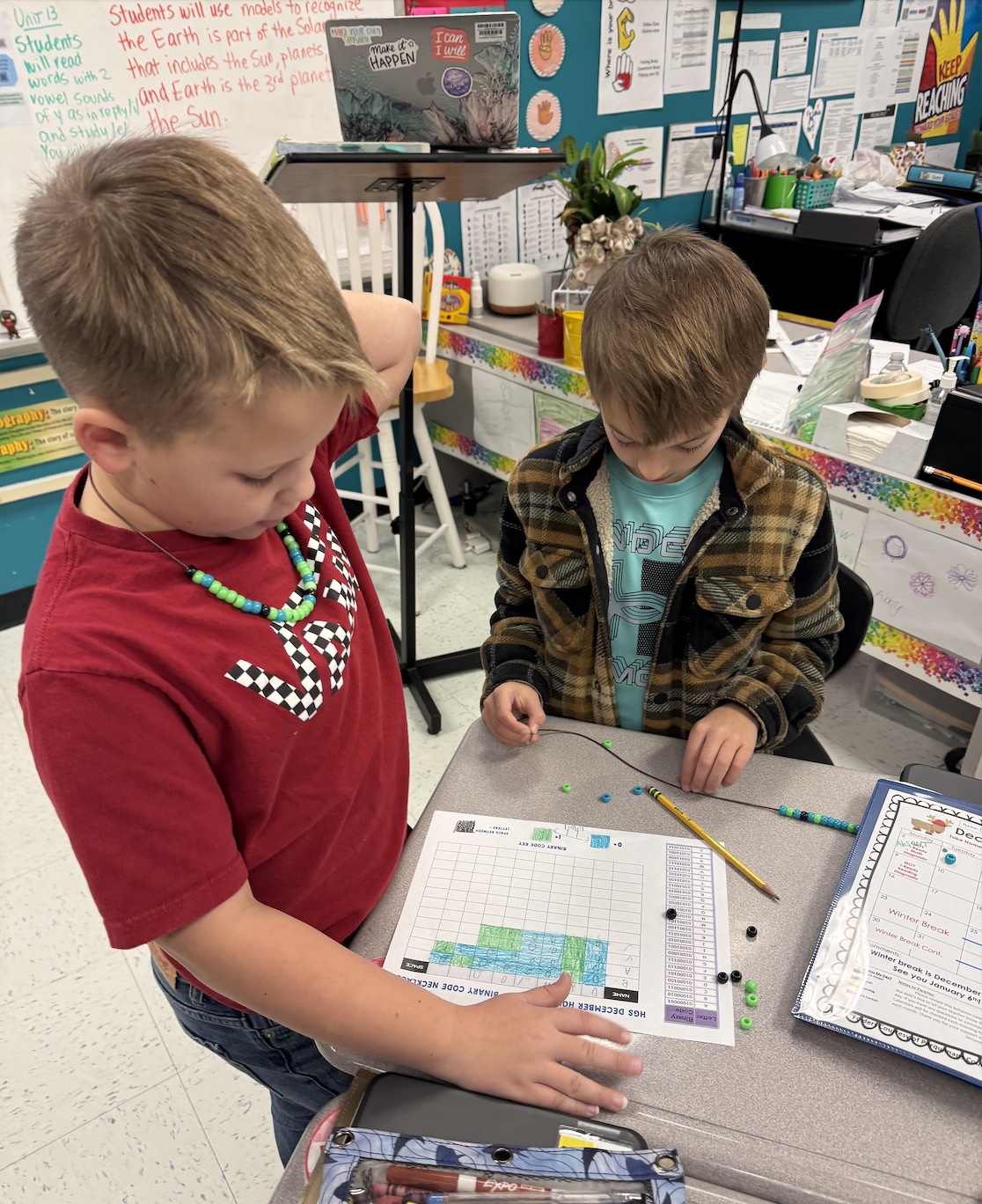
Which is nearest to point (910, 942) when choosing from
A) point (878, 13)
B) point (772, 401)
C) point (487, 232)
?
point (772, 401)

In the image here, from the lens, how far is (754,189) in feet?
10.6

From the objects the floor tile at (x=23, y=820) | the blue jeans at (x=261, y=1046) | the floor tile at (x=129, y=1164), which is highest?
the blue jeans at (x=261, y=1046)

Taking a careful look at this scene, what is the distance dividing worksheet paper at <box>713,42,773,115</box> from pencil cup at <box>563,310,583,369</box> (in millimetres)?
1707

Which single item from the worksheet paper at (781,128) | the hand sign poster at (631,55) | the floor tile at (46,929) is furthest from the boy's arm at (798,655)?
the worksheet paper at (781,128)

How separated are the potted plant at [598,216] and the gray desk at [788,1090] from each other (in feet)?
5.78

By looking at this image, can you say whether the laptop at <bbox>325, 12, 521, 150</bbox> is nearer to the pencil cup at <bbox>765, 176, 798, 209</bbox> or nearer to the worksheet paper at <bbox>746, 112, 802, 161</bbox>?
the pencil cup at <bbox>765, 176, 798, 209</bbox>

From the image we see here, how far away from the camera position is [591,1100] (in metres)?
0.55

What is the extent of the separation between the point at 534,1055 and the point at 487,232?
9.22 feet

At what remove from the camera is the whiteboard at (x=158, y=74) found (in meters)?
2.04

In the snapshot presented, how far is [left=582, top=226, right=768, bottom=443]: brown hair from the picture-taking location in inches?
32.2

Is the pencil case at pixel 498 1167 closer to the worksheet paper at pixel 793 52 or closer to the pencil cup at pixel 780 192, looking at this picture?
the pencil cup at pixel 780 192

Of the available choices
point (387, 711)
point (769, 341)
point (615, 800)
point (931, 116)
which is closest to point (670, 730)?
point (615, 800)

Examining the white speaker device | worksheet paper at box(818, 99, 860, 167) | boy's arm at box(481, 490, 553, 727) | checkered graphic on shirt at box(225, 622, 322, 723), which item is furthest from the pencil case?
worksheet paper at box(818, 99, 860, 167)

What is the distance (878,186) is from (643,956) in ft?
12.8
